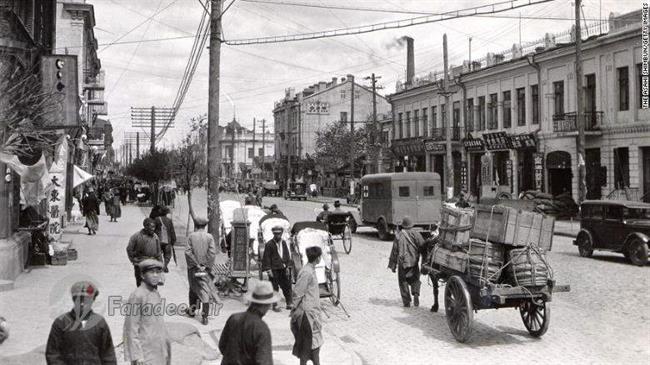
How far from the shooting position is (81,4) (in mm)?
40031

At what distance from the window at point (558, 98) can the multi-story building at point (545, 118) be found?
5 centimetres

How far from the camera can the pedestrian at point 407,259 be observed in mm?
11086

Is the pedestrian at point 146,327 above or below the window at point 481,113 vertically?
below

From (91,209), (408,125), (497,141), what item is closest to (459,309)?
(91,209)

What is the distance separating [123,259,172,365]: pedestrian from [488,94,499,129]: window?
114 feet

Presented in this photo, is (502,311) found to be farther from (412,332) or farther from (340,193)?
(340,193)

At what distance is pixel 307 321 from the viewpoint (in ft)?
22.9

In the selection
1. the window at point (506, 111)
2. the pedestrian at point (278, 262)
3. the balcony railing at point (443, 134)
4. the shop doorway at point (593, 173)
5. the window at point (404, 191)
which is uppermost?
the window at point (506, 111)

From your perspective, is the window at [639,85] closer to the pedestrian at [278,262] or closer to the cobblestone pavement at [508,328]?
the cobblestone pavement at [508,328]

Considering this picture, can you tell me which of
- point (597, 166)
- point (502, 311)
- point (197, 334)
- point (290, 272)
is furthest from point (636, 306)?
point (597, 166)

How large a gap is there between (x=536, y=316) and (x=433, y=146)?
117 feet

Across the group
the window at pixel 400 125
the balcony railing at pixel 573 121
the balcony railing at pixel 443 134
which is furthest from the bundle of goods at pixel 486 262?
the window at pixel 400 125

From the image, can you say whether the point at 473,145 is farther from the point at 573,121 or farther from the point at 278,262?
the point at 278,262

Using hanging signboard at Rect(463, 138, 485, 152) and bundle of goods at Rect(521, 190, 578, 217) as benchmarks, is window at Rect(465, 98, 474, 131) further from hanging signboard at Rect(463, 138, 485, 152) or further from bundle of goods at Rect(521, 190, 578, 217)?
bundle of goods at Rect(521, 190, 578, 217)
